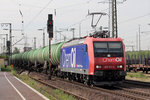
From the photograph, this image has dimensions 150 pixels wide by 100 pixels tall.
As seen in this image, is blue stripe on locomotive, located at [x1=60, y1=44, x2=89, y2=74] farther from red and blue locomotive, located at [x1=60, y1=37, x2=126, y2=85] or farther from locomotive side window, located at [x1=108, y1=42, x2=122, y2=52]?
locomotive side window, located at [x1=108, y1=42, x2=122, y2=52]

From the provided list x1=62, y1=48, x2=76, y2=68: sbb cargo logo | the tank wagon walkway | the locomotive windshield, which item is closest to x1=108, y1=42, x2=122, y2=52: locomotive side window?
the locomotive windshield

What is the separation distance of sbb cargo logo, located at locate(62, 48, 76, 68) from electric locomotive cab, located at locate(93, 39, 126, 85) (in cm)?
381

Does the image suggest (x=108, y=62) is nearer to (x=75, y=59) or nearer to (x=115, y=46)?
(x=115, y=46)

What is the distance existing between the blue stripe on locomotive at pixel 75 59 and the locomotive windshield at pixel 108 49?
0.86 m

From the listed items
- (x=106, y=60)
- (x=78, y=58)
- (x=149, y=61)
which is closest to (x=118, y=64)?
(x=106, y=60)

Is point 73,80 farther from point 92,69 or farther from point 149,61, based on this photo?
point 149,61

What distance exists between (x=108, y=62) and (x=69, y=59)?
5.91 metres

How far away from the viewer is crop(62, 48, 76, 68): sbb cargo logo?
20094 mm

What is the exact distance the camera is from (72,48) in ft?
67.7

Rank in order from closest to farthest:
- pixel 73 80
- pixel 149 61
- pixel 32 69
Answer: pixel 73 80
pixel 149 61
pixel 32 69

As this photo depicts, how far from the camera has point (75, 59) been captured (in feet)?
64.7

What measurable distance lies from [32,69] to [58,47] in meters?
18.3

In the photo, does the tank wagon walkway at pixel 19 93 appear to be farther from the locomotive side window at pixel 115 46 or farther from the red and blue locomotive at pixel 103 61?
the locomotive side window at pixel 115 46

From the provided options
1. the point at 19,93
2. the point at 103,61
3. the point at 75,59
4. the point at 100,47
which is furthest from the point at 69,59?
the point at 19,93
